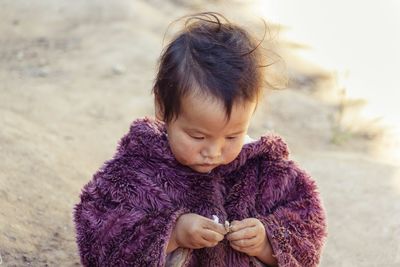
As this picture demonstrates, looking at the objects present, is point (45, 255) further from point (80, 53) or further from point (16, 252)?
point (80, 53)

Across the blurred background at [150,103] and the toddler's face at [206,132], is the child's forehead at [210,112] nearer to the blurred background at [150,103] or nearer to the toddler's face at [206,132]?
the toddler's face at [206,132]

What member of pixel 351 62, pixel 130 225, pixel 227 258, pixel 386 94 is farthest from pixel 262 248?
pixel 351 62

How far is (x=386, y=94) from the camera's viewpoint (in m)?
5.85

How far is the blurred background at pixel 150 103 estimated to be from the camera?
3457 mm

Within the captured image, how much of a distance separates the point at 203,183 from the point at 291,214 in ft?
0.98

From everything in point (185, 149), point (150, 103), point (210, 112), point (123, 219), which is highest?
point (210, 112)

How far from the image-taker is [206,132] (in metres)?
2.21

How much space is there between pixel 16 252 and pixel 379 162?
2.42 metres

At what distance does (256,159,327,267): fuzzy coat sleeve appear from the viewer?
244cm

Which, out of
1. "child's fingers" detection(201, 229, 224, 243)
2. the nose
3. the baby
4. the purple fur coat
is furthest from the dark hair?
"child's fingers" detection(201, 229, 224, 243)

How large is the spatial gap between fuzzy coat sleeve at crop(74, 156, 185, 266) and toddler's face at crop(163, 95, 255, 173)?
17 cm

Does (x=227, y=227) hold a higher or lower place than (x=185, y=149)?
lower

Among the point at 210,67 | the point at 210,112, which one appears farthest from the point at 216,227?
the point at 210,67

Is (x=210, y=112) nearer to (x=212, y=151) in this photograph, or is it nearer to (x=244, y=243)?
(x=212, y=151)
